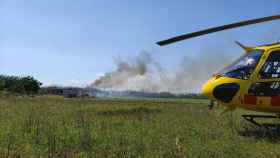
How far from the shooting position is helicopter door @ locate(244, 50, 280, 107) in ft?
40.3

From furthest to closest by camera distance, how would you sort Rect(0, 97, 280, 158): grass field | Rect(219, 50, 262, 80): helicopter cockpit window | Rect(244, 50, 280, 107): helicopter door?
Rect(219, 50, 262, 80): helicopter cockpit window, Rect(244, 50, 280, 107): helicopter door, Rect(0, 97, 280, 158): grass field

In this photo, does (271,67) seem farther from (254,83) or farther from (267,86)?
(254,83)

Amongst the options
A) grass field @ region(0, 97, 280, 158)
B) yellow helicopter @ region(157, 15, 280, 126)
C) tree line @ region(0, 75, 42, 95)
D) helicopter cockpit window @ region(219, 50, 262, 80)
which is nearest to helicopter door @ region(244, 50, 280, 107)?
yellow helicopter @ region(157, 15, 280, 126)

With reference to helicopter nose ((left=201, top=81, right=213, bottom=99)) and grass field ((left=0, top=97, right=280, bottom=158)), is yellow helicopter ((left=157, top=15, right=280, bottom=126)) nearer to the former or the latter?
helicopter nose ((left=201, top=81, right=213, bottom=99))

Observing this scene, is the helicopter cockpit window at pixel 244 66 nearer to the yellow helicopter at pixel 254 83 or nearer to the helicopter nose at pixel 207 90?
the yellow helicopter at pixel 254 83

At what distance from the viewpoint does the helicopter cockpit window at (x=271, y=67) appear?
1235 centimetres

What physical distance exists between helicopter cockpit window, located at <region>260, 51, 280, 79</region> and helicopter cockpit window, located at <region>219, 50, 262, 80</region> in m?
0.31

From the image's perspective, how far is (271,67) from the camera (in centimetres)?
1246

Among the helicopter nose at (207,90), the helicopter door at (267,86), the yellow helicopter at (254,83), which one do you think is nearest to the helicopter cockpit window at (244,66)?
the yellow helicopter at (254,83)

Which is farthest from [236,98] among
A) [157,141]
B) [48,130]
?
[48,130]

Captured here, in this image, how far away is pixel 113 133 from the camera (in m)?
11.2

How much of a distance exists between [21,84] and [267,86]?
9751cm

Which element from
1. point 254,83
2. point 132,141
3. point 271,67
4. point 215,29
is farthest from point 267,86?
point 132,141

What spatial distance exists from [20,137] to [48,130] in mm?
1315
